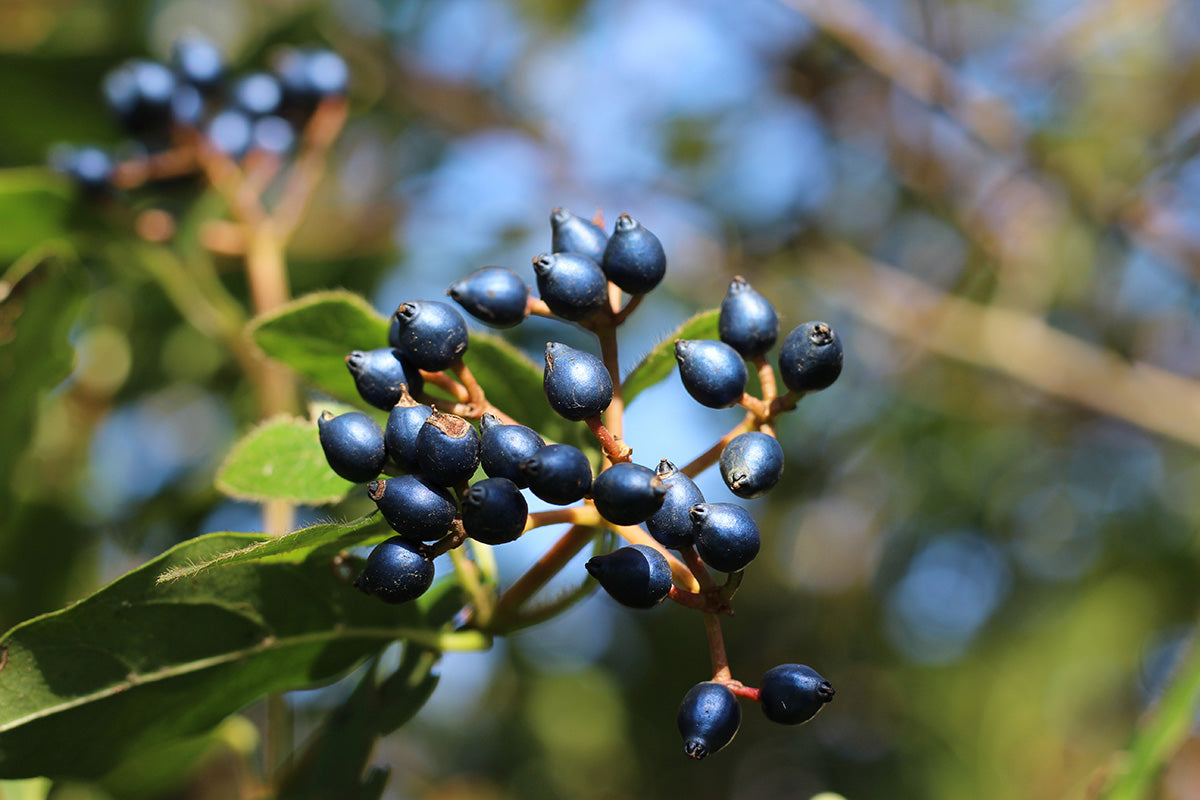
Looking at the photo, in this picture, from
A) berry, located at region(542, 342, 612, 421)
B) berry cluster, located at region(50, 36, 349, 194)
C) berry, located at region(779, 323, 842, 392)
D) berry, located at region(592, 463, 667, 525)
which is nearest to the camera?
berry, located at region(592, 463, 667, 525)

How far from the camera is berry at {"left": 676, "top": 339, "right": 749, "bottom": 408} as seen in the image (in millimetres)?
→ 1417

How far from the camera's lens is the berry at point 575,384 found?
4.27 feet

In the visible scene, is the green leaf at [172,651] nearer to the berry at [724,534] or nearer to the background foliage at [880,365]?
the berry at [724,534]

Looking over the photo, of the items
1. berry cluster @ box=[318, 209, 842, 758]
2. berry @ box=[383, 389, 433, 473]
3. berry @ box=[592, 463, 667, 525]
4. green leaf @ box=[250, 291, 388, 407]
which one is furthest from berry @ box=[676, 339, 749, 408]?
green leaf @ box=[250, 291, 388, 407]

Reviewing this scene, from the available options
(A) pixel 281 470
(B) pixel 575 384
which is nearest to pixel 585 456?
(B) pixel 575 384

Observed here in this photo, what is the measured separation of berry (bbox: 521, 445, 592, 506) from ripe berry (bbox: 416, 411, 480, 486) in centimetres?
7

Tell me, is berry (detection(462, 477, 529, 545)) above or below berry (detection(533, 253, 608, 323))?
below


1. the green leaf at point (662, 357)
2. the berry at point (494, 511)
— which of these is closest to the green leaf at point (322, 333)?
the green leaf at point (662, 357)

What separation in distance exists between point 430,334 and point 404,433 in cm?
14

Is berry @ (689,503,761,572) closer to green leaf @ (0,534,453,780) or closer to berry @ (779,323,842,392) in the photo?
berry @ (779,323,842,392)

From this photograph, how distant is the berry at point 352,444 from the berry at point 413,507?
2.9 inches

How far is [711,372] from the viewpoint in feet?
4.65

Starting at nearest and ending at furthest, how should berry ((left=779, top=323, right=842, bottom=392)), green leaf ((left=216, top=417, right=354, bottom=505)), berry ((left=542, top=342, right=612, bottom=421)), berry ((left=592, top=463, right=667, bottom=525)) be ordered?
berry ((left=592, top=463, right=667, bottom=525))
berry ((left=542, top=342, right=612, bottom=421))
berry ((left=779, top=323, right=842, bottom=392))
green leaf ((left=216, top=417, right=354, bottom=505))

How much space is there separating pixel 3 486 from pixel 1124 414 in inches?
145
